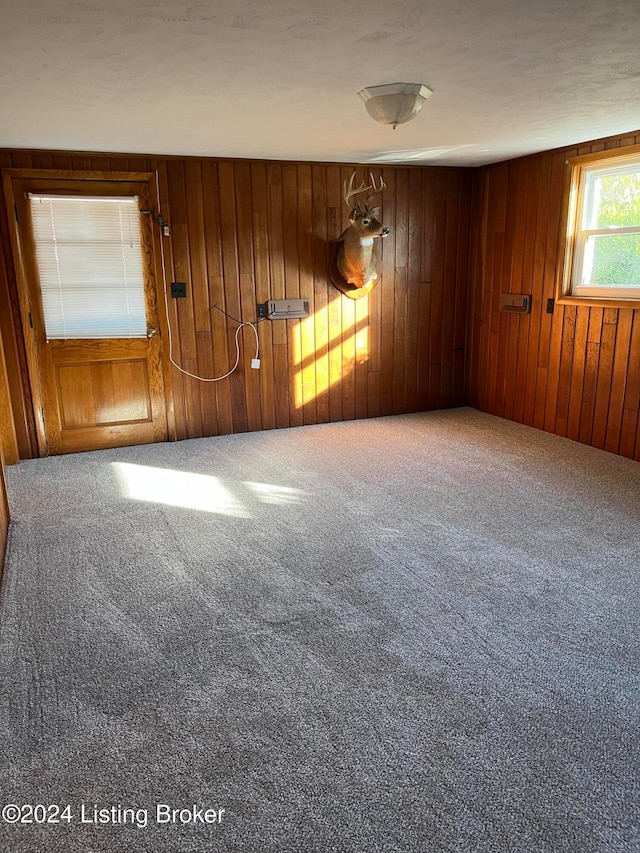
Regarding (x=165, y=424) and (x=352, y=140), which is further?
(x=165, y=424)

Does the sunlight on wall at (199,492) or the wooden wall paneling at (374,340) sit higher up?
the wooden wall paneling at (374,340)

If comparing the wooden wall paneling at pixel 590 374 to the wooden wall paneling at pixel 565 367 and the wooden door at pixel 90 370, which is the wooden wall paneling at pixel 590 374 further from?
the wooden door at pixel 90 370

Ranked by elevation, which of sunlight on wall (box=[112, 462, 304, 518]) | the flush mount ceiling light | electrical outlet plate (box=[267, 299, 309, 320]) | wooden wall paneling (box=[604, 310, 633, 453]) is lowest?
sunlight on wall (box=[112, 462, 304, 518])

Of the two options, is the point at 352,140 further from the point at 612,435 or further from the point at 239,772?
the point at 239,772

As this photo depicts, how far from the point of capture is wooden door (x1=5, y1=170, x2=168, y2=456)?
461cm

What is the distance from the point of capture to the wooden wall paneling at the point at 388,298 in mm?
5566

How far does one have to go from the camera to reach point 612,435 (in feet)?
15.4

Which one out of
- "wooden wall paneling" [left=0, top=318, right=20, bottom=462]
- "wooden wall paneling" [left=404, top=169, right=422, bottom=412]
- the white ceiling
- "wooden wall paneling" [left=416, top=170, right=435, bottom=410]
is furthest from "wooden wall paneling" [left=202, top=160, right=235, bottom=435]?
"wooden wall paneling" [left=416, top=170, right=435, bottom=410]

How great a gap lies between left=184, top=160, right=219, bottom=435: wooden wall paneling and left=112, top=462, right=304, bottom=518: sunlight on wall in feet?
3.14

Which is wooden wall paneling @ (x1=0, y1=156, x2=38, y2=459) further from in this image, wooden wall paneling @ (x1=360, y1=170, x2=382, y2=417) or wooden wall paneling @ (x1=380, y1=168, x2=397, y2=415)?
wooden wall paneling @ (x1=380, y1=168, x2=397, y2=415)

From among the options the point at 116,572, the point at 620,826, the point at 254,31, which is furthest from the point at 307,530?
the point at 254,31

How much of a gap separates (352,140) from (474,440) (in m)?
2.46

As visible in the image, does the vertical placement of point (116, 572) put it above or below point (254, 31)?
below

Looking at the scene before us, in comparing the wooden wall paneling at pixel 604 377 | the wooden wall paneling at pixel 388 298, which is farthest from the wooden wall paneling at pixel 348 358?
the wooden wall paneling at pixel 604 377
